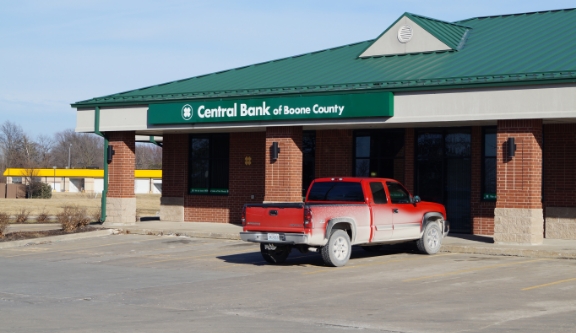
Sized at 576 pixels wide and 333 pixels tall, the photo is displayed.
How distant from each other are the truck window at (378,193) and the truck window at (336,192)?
342 mm

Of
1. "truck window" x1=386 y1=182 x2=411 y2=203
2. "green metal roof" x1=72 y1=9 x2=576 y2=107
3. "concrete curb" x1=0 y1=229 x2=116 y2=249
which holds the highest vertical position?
"green metal roof" x1=72 y1=9 x2=576 y2=107

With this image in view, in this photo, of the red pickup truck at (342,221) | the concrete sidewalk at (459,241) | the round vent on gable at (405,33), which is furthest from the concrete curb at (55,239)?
the round vent on gable at (405,33)

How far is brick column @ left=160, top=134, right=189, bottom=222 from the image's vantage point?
30234 millimetres

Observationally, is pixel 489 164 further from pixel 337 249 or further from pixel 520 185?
pixel 337 249

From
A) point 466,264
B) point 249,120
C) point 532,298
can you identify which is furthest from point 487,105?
point 532,298

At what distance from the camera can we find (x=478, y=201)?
24.1 m

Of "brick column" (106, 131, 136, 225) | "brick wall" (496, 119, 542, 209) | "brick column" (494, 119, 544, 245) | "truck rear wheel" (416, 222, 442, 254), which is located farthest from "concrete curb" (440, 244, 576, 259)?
"brick column" (106, 131, 136, 225)

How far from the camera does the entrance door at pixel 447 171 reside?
80.7 feet

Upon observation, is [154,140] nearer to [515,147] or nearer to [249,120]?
[249,120]

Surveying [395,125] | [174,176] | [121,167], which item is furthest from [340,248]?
[174,176]

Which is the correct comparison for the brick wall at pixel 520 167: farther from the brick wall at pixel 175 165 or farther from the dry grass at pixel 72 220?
the dry grass at pixel 72 220

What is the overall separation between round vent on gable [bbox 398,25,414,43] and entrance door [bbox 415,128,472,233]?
11.0ft

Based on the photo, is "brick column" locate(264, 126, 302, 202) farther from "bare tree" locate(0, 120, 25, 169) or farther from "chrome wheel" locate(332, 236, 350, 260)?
"bare tree" locate(0, 120, 25, 169)

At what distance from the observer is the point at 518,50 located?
23.6 meters
